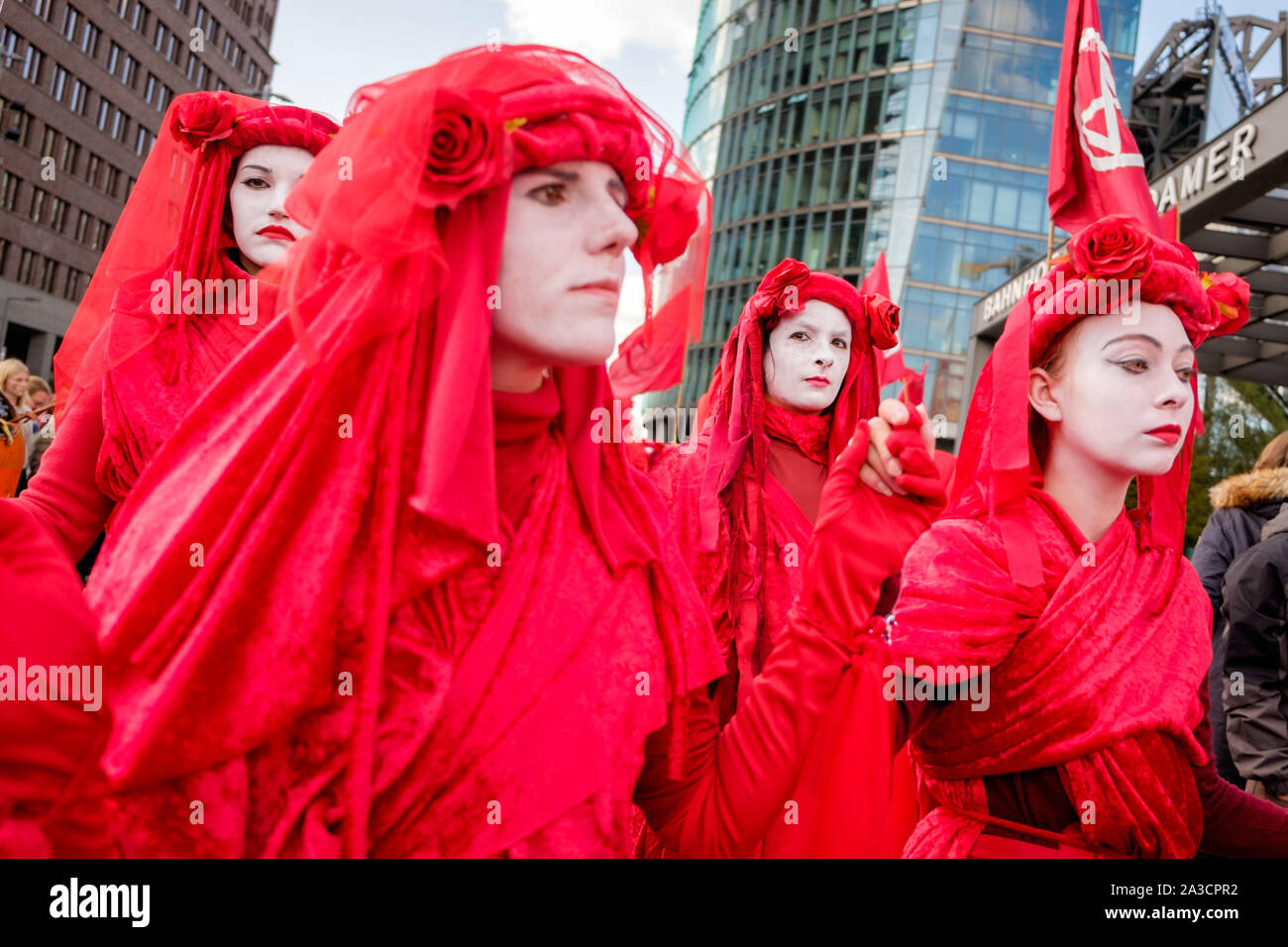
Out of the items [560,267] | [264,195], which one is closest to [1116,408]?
[560,267]

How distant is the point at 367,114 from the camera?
1.46 m

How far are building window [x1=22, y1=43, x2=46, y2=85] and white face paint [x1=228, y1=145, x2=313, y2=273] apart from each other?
120ft

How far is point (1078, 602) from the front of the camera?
6.98 feet

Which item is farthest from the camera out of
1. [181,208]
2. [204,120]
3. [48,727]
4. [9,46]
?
[9,46]

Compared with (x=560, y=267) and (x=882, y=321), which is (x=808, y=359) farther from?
(x=560, y=267)

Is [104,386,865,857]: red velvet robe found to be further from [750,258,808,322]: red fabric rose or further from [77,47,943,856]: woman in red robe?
[750,258,808,322]: red fabric rose

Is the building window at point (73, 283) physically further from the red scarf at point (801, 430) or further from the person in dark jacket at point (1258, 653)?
the person in dark jacket at point (1258, 653)

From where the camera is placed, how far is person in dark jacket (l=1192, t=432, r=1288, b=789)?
179 inches

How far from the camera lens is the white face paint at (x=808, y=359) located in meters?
3.75

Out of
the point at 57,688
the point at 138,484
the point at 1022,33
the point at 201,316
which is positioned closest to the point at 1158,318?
the point at 138,484

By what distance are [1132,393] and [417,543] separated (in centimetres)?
148

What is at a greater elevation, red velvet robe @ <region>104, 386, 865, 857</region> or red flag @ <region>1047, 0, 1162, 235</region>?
Answer: red flag @ <region>1047, 0, 1162, 235</region>

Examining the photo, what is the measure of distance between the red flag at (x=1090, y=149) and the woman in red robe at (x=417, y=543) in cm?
139

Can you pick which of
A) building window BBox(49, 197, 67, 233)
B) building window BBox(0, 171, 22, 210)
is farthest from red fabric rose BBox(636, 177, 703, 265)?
building window BBox(49, 197, 67, 233)
